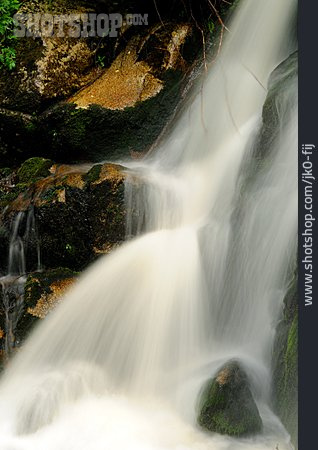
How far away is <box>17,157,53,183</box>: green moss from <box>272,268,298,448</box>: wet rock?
318 cm

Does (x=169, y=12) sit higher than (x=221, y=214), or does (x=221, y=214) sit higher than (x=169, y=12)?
(x=169, y=12)

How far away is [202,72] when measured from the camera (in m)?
6.43

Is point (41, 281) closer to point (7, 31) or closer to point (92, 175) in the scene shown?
point (92, 175)

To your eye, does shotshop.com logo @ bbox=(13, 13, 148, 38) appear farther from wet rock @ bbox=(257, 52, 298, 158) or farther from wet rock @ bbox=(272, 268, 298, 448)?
wet rock @ bbox=(272, 268, 298, 448)

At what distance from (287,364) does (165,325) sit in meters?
1.18

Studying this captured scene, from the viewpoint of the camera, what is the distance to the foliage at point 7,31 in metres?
6.58

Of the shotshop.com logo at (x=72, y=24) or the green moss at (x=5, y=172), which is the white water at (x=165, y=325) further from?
the shotshop.com logo at (x=72, y=24)

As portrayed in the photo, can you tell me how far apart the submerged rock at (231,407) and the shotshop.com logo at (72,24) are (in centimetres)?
470

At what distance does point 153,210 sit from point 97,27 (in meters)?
2.94

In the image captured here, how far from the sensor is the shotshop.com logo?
21.9 ft
